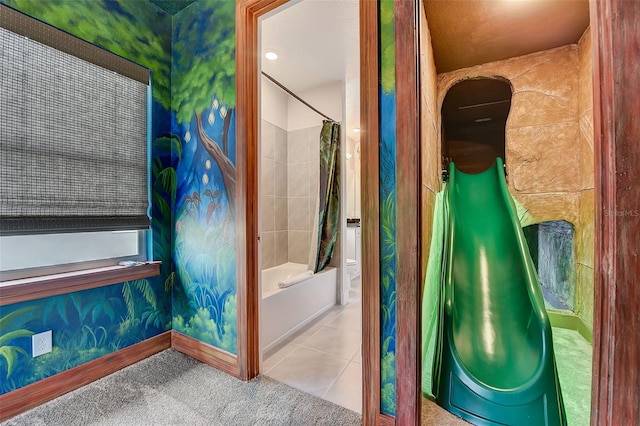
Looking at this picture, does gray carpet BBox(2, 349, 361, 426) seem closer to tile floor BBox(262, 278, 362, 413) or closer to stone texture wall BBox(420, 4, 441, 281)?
tile floor BBox(262, 278, 362, 413)

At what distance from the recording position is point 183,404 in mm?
1472

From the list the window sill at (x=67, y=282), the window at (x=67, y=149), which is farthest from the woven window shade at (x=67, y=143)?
the window sill at (x=67, y=282)

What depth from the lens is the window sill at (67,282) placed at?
1.35m

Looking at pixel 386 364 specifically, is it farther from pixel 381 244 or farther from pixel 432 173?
pixel 432 173

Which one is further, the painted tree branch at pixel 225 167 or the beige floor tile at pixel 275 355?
the beige floor tile at pixel 275 355

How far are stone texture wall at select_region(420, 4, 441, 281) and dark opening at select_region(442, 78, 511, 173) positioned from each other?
106 mm

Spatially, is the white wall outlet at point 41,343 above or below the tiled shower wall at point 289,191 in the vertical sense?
below

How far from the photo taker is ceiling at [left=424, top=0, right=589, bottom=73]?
3.90 feet

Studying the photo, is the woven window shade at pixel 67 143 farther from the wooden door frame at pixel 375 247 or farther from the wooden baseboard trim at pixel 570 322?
the wooden baseboard trim at pixel 570 322

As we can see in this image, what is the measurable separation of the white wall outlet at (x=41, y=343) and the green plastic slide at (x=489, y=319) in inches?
84.0

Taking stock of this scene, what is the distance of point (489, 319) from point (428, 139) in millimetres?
1029

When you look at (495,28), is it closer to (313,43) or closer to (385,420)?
(313,43)

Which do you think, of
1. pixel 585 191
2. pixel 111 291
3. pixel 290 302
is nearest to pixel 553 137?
pixel 585 191

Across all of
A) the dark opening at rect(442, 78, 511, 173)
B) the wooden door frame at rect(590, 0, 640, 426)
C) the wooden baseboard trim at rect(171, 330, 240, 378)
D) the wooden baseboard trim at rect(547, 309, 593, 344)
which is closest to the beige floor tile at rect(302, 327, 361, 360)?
the wooden baseboard trim at rect(171, 330, 240, 378)
